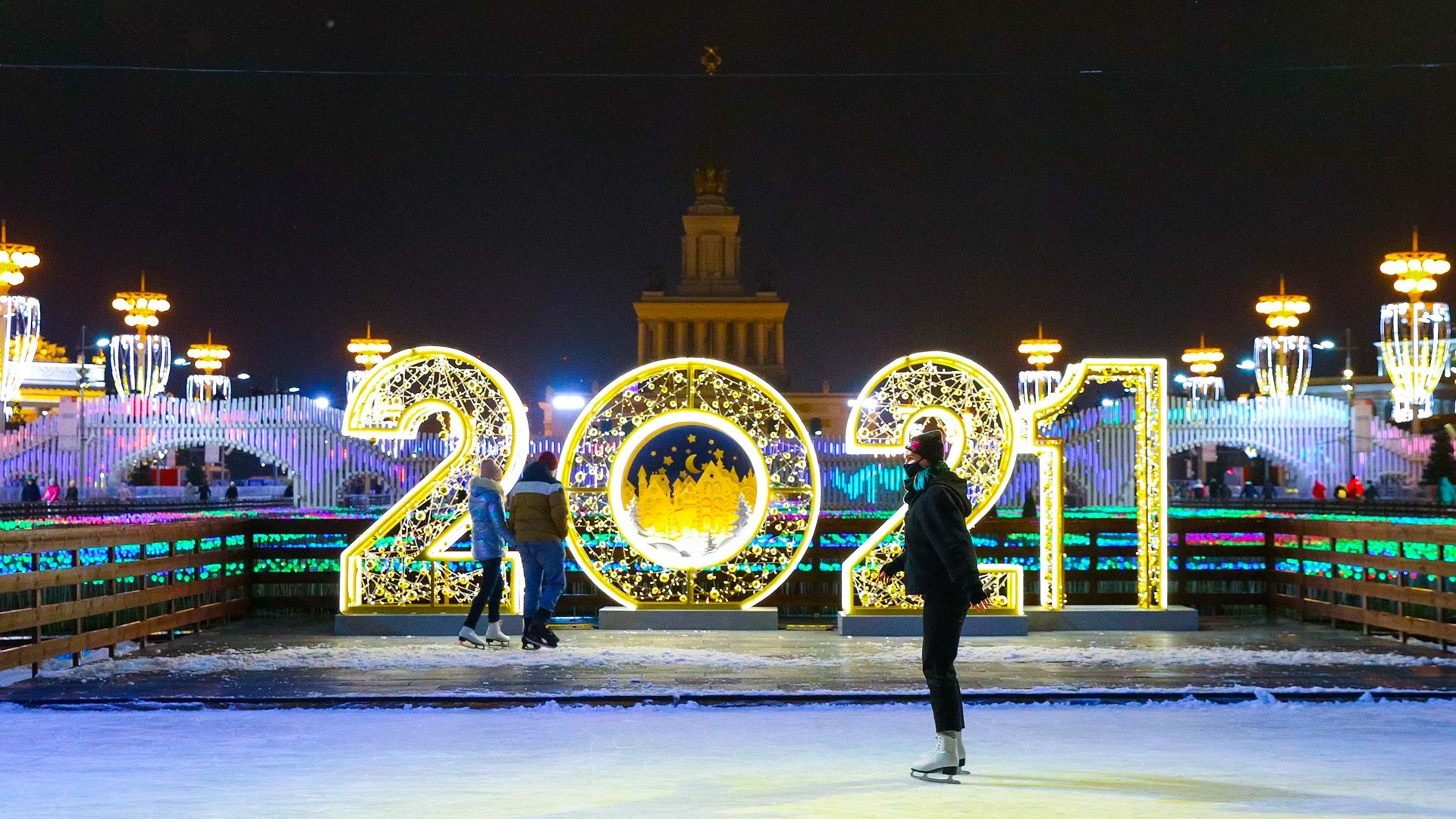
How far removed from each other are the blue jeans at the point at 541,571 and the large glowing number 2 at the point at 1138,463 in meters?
4.74

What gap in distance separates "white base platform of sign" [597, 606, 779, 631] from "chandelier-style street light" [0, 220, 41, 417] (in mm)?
22972

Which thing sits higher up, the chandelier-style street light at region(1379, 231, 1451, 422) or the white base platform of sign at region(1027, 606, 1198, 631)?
the chandelier-style street light at region(1379, 231, 1451, 422)

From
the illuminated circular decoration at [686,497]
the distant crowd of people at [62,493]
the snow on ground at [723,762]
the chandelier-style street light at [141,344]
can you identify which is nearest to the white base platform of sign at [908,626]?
the illuminated circular decoration at [686,497]

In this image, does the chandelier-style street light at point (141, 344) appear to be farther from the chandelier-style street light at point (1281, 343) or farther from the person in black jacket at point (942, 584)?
the person in black jacket at point (942, 584)

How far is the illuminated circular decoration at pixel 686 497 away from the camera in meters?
16.8

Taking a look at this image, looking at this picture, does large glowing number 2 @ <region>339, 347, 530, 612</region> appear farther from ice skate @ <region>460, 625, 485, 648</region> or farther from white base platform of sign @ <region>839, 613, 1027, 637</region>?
white base platform of sign @ <region>839, 613, 1027, 637</region>

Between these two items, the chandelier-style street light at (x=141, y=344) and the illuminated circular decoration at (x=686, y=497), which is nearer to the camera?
the illuminated circular decoration at (x=686, y=497)

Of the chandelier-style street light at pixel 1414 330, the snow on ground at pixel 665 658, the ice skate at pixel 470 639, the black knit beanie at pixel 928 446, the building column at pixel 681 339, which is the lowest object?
the snow on ground at pixel 665 658

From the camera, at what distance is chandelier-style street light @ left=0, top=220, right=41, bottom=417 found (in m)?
35.2

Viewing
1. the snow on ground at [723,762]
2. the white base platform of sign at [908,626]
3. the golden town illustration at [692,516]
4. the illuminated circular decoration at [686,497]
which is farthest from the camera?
the golden town illustration at [692,516]

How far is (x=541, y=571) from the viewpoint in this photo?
14.9 m

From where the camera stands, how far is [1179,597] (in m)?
19.2

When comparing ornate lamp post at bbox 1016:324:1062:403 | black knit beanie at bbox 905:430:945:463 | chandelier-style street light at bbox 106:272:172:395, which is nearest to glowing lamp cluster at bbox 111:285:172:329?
chandelier-style street light at bbox 106:272:172:395

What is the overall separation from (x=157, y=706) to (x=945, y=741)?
5.31 metres
